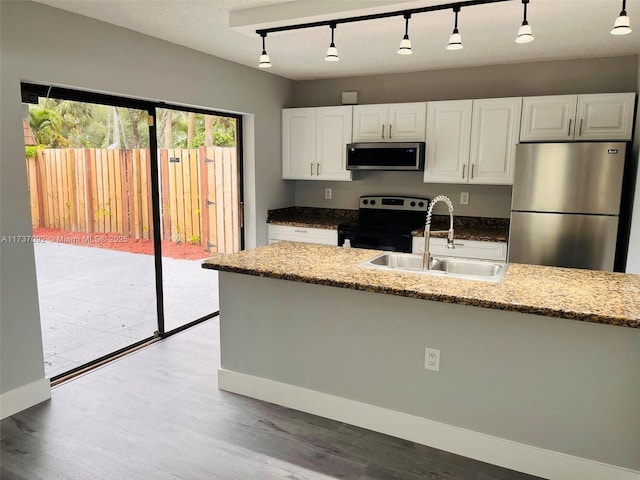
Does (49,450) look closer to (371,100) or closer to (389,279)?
(389,279)

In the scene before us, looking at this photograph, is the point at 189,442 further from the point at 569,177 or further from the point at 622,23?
the point at 569,177

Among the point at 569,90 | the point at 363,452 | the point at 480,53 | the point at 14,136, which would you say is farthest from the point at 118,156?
the point at 569,90

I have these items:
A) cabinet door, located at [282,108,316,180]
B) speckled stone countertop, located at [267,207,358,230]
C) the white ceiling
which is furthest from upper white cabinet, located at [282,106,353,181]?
the white ceiling

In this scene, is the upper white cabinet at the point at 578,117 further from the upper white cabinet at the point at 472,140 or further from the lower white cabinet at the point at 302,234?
the lower white cabinet at the point at 302,234

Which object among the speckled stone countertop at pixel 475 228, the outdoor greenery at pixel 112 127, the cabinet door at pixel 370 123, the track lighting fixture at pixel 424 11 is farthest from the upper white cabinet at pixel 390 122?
the track lighting fixture at pixel 424 11

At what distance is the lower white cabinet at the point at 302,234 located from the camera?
14.9 feet

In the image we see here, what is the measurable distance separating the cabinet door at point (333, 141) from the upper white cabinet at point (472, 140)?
83 centimetres

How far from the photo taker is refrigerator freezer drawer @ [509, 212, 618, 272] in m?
3.47

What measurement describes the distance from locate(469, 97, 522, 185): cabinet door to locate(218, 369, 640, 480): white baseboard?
8.09ft

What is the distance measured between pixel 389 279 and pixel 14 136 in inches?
87.4

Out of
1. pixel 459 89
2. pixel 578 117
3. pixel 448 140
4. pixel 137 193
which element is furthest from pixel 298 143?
pixel 578 117

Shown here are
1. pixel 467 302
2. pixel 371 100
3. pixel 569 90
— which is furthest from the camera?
pixel 371 100

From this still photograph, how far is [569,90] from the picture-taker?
13.2ft

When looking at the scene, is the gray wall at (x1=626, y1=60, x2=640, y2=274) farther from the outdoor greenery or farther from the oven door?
the outdoor greenery
